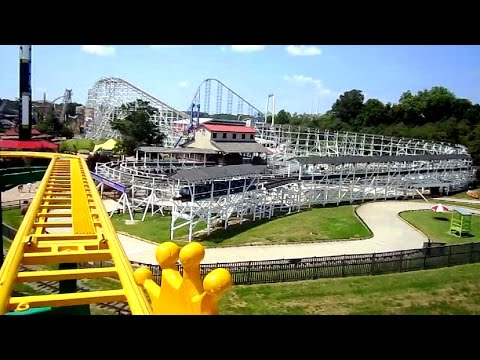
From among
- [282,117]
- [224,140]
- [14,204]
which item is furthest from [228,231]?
[282,117]

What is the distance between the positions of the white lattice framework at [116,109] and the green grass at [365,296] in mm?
16189

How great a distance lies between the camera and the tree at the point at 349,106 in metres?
32.9

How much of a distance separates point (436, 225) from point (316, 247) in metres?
4.69

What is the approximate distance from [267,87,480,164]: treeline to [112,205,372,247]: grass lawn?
1602cm

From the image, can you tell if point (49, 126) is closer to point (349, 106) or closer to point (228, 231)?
point (228, 231)

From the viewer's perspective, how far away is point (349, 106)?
3341cm

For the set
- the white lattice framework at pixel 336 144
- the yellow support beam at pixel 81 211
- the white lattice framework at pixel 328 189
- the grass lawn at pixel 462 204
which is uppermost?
the white lattice framework at pixel 336 144

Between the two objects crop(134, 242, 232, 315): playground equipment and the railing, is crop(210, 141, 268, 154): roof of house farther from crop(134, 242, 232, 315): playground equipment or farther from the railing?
crop(134, 242, 232, 315): playground equipment

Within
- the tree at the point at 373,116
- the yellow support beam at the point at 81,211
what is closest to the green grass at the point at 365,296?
the yellow support beam at the point at 81,211

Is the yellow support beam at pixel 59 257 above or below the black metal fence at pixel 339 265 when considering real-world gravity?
above

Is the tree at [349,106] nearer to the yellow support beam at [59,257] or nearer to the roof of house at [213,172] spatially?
the roof of house at [213,172]

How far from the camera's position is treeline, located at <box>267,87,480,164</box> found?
2492 cm
